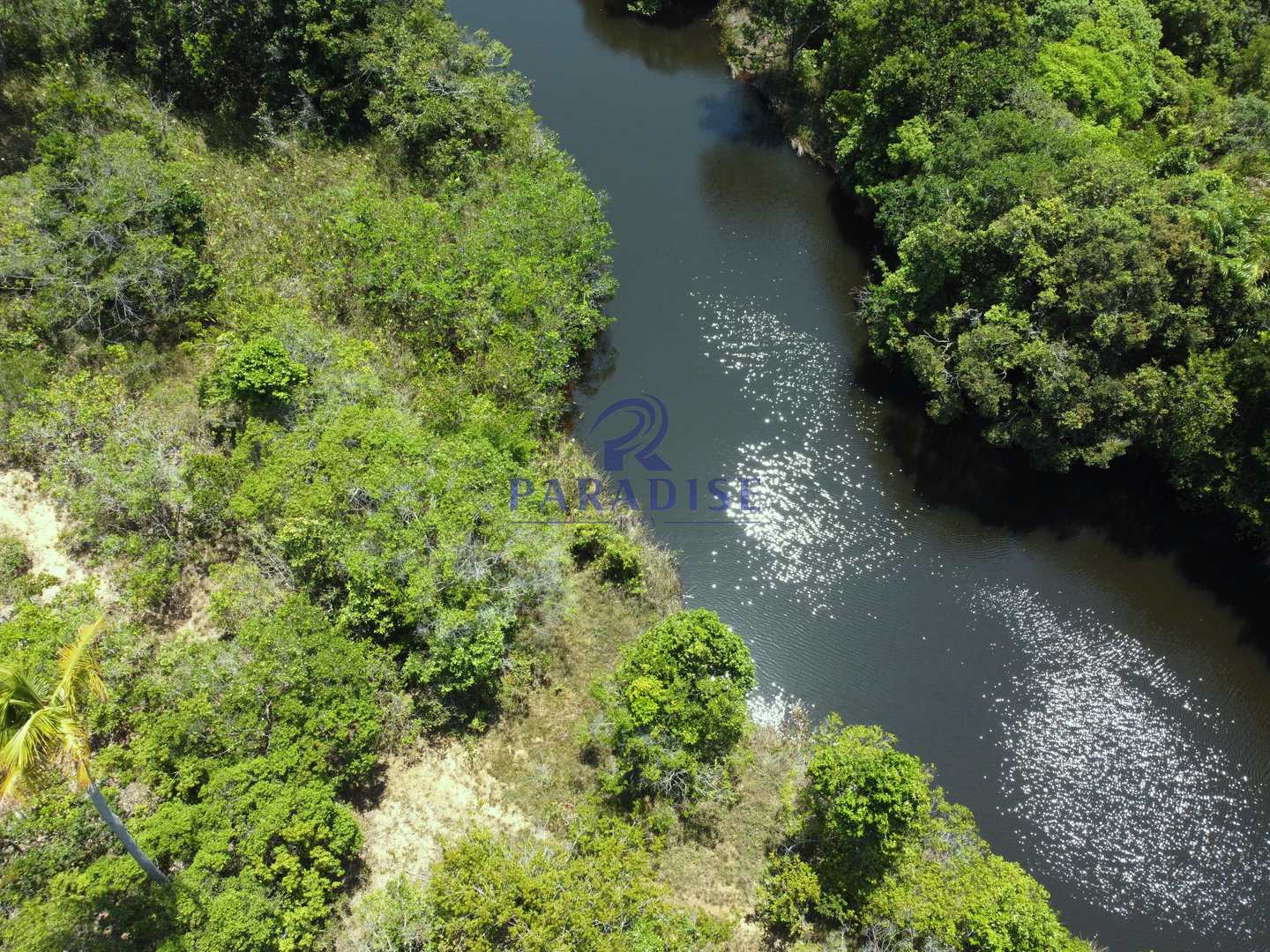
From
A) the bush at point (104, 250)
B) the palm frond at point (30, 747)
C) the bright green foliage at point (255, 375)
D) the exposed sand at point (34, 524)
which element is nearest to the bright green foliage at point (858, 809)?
the palm frond at point (30, 747)

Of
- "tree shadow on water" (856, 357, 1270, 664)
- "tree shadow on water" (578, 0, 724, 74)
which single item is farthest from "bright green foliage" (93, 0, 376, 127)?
"tree shadow on water" (856, 357, 1270, 664)

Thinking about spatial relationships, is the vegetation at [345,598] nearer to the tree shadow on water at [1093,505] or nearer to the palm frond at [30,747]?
the palm frond at [30,747]

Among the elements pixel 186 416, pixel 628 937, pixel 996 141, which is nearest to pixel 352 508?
pixel 186 416

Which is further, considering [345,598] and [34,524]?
[34,524]

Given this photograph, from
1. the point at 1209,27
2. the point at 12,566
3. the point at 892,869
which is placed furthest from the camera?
the point at 1209,27

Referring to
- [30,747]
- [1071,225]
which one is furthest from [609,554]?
[1071,225]

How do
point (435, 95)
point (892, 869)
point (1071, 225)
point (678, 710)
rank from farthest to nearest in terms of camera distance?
point (435, 95) < point (1071, 225) < point (678, 710) < point (892, 869)

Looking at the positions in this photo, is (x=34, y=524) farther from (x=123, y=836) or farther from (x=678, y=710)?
(x=678, y=710)

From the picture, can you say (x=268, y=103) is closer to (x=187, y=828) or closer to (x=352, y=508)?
(x=352, y=508)
